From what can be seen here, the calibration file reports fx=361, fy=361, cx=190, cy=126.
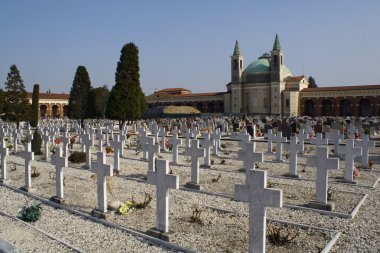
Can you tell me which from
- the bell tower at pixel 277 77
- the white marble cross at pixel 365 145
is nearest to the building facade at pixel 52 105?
the bell tower at pixel 277 77

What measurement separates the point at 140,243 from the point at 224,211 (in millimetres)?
2146

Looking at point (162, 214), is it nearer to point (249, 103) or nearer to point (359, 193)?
point (359, 193)

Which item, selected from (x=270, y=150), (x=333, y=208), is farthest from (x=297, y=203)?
(x=270, y=150)

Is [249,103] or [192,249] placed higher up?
[249,103]

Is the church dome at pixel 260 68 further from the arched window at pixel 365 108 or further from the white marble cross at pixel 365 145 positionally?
the white marble cross at pixel 365 145

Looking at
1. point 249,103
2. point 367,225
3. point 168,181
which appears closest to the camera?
point 168,181

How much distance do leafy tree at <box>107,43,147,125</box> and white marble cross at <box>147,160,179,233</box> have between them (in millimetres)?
25822

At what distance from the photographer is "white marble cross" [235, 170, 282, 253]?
486 centimetres

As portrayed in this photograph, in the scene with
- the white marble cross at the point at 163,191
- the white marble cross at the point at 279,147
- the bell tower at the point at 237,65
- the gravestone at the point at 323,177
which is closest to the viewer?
the white marble cross at the point at 163,191

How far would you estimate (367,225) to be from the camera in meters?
6.44

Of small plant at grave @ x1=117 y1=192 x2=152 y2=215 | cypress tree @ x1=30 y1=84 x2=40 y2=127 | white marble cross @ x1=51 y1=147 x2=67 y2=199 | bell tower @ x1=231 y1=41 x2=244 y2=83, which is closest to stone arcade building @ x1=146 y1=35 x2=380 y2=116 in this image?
bell tower @ x1=231 y1=41 x2=244 y2=83

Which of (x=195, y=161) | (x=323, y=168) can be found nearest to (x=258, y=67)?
(x=195, y=161)

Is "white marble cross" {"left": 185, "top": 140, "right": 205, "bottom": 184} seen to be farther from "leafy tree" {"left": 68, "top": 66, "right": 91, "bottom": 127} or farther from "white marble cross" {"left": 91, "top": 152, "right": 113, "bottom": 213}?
"leafy tree" {"left": 68, "top": 66, "right": 91, "bottom": 127}

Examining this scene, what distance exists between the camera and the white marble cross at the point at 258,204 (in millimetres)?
4859
